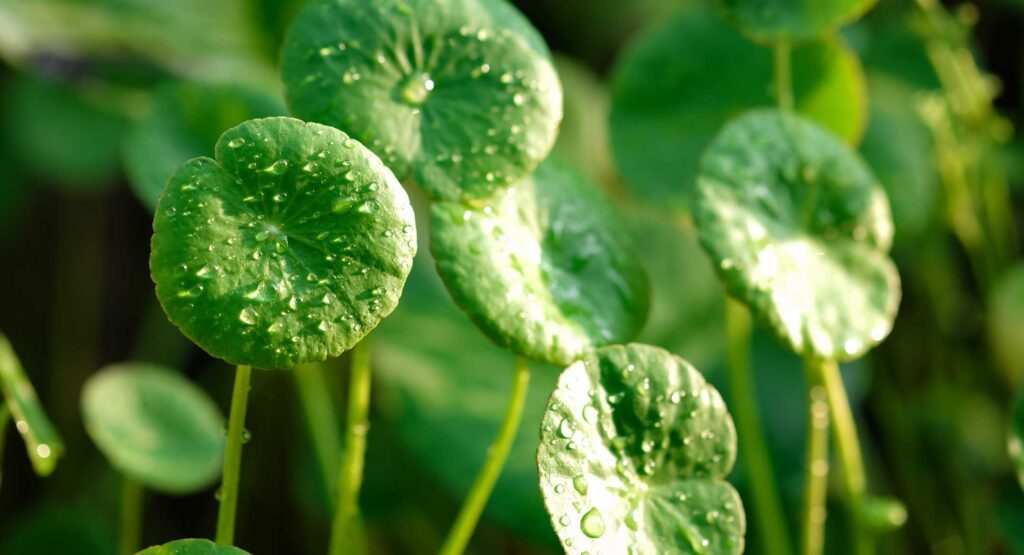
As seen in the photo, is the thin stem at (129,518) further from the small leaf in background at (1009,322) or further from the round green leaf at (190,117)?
the small leaf in background at (1009,322)

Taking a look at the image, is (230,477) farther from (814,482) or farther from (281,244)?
(814,482)

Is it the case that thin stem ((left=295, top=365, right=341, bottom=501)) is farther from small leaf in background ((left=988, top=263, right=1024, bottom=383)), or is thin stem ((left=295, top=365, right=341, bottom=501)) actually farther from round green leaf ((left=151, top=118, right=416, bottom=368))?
small leaf in background ((left=988, top=263, right=1024, bottom=383))

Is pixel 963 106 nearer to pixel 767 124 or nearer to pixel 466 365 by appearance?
pixel 767 124

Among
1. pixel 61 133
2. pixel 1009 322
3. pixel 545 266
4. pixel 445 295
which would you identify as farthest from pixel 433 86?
pixel 61 133

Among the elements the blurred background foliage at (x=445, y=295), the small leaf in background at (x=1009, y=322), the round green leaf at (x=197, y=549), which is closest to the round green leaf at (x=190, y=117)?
the blurred background foliage at (x=445, y=295)

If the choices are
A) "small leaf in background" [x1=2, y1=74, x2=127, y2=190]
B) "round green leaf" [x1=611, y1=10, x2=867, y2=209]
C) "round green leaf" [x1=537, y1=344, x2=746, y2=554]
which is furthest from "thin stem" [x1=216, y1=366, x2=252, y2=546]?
"small leaf in background" [x1=2, y1=74, x2=127, y2=190]

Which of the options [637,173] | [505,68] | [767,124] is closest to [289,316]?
[505,68]

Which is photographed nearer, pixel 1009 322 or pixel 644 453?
pixel 644 453
